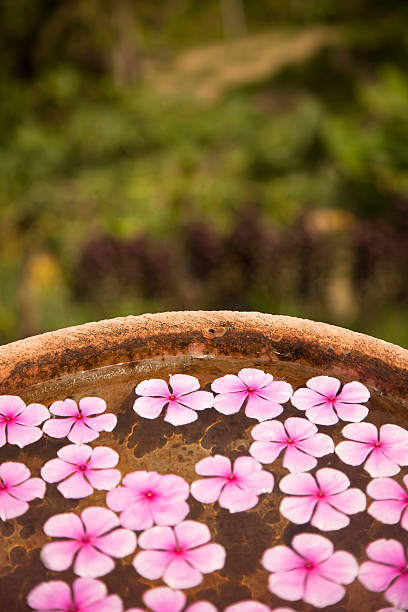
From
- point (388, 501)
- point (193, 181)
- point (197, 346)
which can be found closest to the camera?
point (388, 501)

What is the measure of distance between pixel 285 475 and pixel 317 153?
438cm

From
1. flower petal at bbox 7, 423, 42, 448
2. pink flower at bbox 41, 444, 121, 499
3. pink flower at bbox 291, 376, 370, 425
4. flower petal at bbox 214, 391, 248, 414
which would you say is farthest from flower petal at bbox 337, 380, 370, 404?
flower petal at bbox 7, 423, 42, 448

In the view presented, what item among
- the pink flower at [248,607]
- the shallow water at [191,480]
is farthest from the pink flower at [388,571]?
the pink flower at [248,607]

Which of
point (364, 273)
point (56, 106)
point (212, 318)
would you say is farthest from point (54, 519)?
point (56, 106)

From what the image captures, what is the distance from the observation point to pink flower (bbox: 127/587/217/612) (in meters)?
0.74

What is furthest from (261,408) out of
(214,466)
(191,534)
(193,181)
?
(193,181)

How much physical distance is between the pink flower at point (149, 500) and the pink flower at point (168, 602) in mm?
92

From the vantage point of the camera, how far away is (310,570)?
30.3 inches

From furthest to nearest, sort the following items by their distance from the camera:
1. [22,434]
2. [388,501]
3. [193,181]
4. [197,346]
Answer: [193,181] < [197,346] < [22,434] < [388,501]

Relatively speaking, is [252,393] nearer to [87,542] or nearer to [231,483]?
[231,483]

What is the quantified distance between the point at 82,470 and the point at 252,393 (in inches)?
11.2

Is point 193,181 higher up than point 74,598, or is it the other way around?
point 74,598

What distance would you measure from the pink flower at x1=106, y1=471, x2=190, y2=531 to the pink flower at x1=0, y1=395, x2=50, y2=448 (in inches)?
6.9

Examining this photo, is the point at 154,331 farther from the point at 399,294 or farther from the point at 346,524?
the point at 399,294
